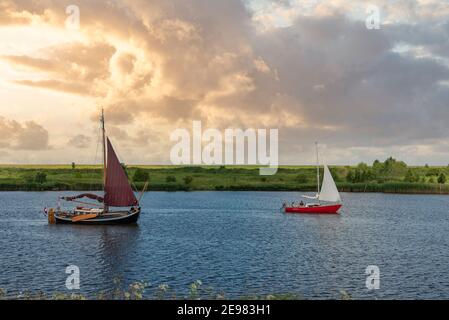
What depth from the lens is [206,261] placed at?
1892 inches

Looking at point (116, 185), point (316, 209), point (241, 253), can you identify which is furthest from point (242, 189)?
point (241, 253)

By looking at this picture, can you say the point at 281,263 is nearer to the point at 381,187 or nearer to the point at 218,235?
the point at 218,235

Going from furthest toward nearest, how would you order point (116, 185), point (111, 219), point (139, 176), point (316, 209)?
point (139, 176), point (316, 209), point (111, 219), point (116, 185)

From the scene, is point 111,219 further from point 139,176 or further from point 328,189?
point 139,176

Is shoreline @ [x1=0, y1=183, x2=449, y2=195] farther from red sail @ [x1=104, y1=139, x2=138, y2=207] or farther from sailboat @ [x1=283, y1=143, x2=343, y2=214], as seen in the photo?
red sail @ [x1=104, y1=139, x2=138, y2=207]

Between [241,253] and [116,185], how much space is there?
93.9 ft

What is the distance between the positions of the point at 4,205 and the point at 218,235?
6893 cm

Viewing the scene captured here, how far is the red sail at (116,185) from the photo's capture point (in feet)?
238

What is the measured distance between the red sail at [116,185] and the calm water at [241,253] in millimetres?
4415

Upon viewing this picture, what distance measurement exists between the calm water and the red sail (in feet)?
14.5

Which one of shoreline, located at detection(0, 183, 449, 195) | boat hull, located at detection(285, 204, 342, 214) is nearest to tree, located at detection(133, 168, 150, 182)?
shoreline, located at detection(0, 183, 449, 195)

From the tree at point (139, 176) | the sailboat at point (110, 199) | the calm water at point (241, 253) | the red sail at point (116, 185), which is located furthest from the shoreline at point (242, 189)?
the red sail at point (116, 185)

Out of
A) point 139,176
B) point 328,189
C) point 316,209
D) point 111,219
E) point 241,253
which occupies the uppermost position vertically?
point 139,176

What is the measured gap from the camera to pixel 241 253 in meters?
53.0
